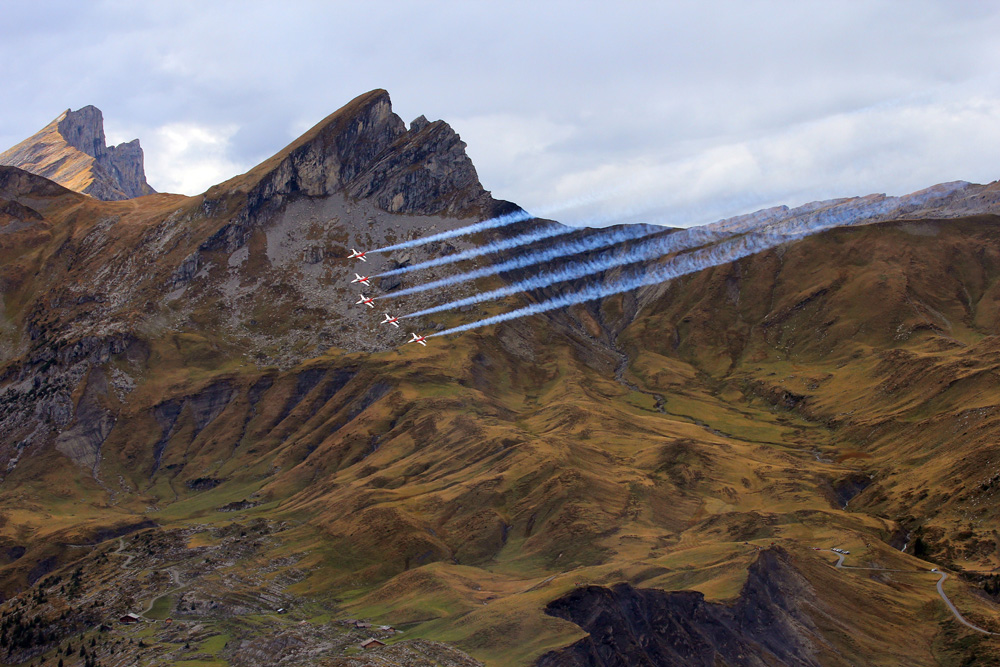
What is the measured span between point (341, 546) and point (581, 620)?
71571mm

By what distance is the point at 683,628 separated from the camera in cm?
12812

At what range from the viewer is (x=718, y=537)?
574ft

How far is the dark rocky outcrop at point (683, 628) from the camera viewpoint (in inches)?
4825

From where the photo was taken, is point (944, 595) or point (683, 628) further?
point (944, 595)

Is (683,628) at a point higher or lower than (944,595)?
higher

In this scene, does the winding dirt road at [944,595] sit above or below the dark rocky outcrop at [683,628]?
below

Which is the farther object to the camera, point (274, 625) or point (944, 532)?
point (944, 532)

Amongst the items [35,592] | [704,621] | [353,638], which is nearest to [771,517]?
[704,621]

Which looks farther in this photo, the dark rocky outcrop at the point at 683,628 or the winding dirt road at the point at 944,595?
the winding dirt road at the point at 944,595

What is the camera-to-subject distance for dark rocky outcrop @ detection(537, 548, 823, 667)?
402 feet

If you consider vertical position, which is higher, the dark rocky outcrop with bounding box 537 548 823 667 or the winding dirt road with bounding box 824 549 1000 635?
the dark rocky outcrop with bounding box 537 548 823 667

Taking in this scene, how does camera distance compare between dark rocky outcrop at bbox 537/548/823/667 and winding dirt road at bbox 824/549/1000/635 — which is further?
winding dirt road at bbox 824/549/1000/635

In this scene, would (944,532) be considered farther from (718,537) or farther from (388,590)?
(388,590)

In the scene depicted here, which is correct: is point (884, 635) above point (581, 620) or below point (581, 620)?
below
